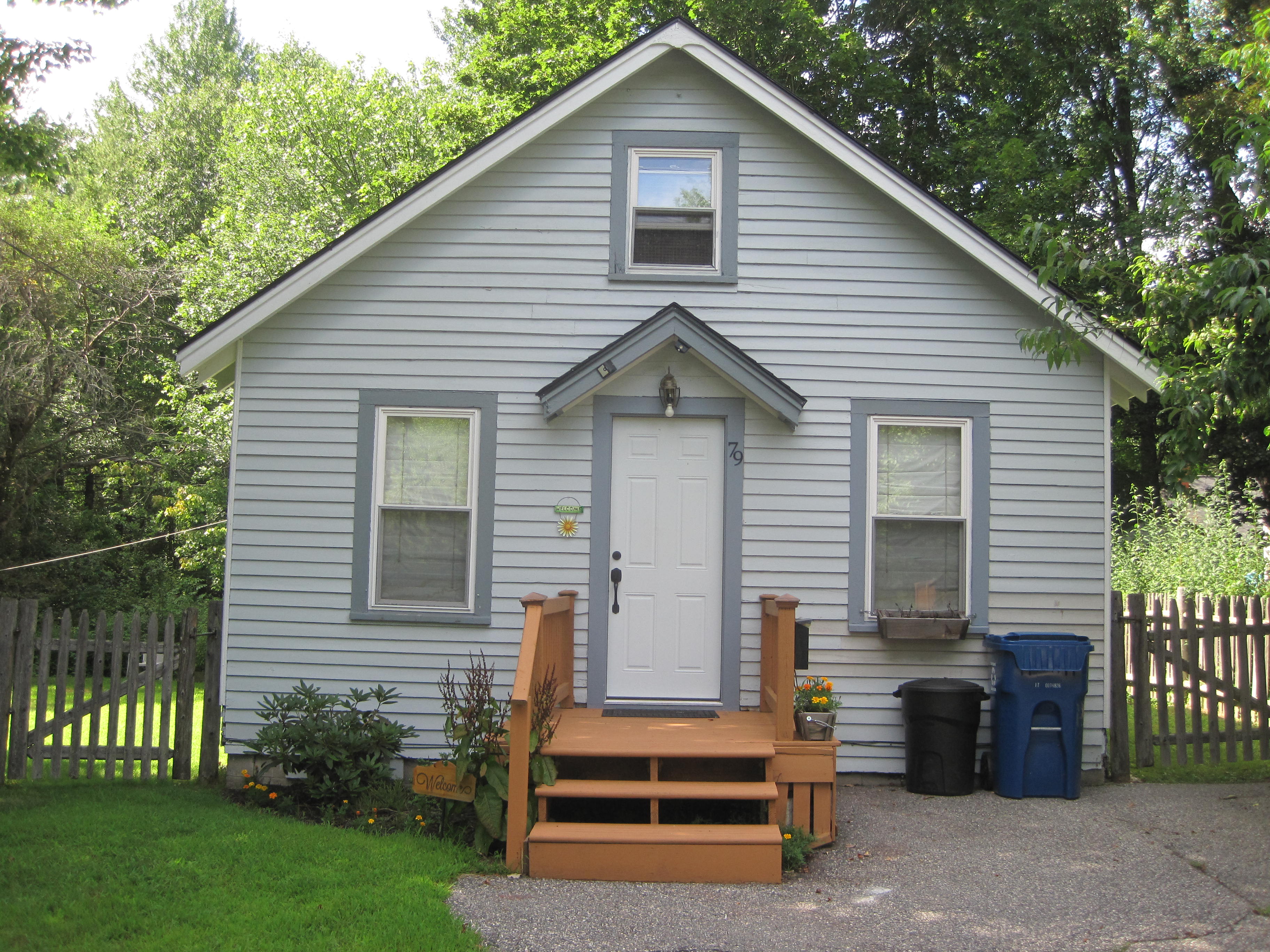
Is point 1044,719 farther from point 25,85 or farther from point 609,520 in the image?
point 25,85

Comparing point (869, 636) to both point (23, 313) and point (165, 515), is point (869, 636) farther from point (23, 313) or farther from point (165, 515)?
point (165, 515)

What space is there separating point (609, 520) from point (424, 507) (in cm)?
149

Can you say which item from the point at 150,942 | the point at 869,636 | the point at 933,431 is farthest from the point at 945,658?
the point at 150,942

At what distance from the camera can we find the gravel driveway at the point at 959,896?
16.1ft

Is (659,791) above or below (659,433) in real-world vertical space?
below

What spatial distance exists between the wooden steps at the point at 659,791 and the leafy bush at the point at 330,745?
1607mm

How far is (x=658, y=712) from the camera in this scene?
25.7ft

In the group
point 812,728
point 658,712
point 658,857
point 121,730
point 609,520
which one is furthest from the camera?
point 121,730

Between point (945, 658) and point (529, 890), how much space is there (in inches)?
159

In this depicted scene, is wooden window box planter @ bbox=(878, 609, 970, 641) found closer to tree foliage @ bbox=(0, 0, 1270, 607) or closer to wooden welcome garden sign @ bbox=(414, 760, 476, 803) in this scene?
wooden welcome garden sign @ bbox=(414, 760, 476, 803)

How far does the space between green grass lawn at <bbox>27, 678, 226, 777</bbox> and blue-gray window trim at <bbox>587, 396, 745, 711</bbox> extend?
324 cm

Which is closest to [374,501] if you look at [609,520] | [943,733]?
[609,520]

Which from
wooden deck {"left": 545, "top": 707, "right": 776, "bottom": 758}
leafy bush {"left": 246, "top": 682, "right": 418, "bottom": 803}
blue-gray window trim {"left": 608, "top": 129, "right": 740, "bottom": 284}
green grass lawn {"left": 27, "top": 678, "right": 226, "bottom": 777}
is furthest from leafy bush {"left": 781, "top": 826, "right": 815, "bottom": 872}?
green grass lawn {"left": 27, "top": 678, "right": 226, "bottom": 777}

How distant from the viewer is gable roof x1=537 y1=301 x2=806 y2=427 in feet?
→ 25.5
